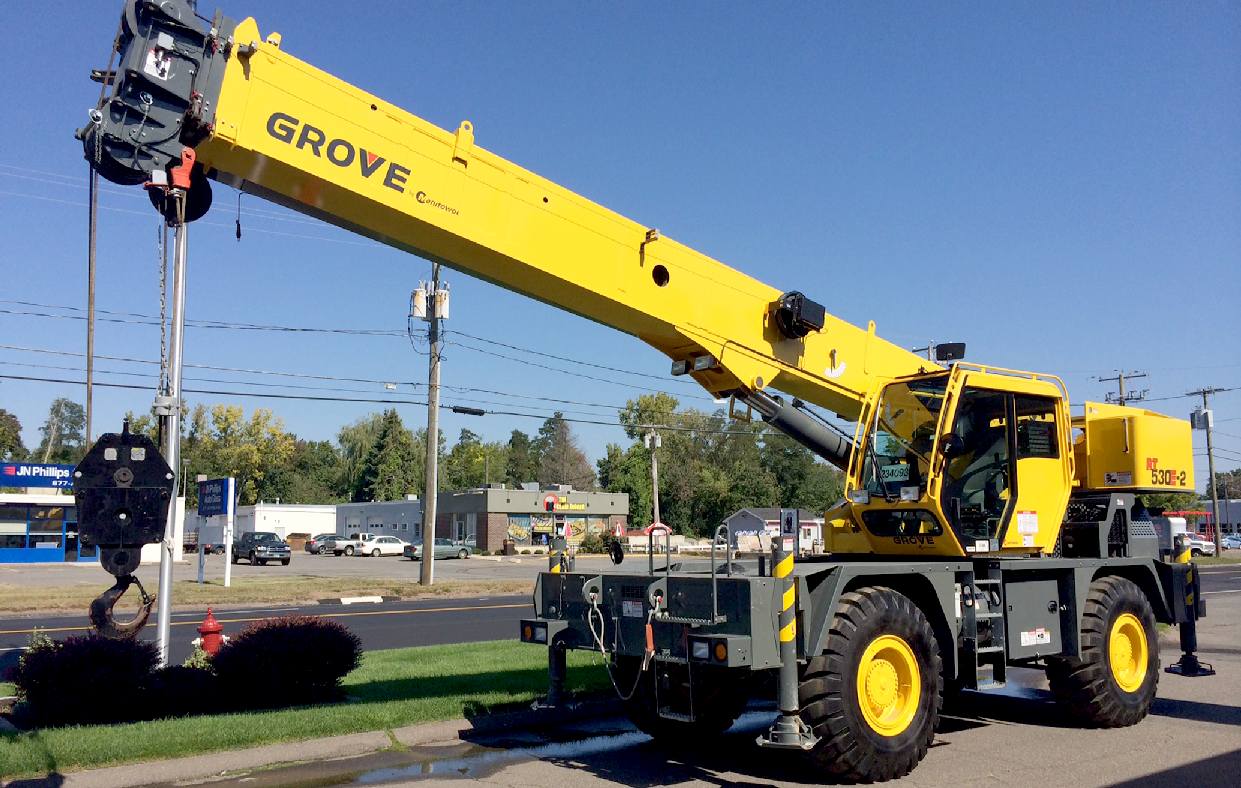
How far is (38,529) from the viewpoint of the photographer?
49656 millimetres

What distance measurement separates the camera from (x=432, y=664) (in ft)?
42.4

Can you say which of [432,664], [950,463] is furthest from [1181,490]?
[432,664]

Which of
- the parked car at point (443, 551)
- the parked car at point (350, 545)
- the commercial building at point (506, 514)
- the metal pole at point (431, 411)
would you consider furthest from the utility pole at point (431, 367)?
the parked car at point (350, 545)

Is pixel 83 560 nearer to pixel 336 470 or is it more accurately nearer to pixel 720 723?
pixel 720 723

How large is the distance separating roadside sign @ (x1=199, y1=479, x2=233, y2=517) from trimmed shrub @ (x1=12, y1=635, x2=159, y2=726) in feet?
65.0

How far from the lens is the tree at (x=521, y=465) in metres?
131

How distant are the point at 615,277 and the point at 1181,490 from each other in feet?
22.3

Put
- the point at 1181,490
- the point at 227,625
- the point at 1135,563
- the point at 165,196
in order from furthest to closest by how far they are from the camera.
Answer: the point at 227,625 → the point at 1181,490 → the point at 1135,563 → the point at 165,196

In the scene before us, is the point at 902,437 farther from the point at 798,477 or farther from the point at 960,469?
the point at 798,477

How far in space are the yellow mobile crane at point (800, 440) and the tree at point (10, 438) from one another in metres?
104

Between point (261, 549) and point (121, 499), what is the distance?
44.8m

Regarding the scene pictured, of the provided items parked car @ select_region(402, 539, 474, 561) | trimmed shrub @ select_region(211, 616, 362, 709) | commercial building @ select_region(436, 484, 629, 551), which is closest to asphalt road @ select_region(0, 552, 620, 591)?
parked car @ select_region(402, 539, 474, 561)

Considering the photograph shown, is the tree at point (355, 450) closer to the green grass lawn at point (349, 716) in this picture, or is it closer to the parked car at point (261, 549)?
the parked car at point (261, 549)

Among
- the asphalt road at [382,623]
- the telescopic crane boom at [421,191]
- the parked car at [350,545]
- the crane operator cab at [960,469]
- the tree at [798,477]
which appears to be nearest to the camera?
the telescopic crane boom at [421,191]
